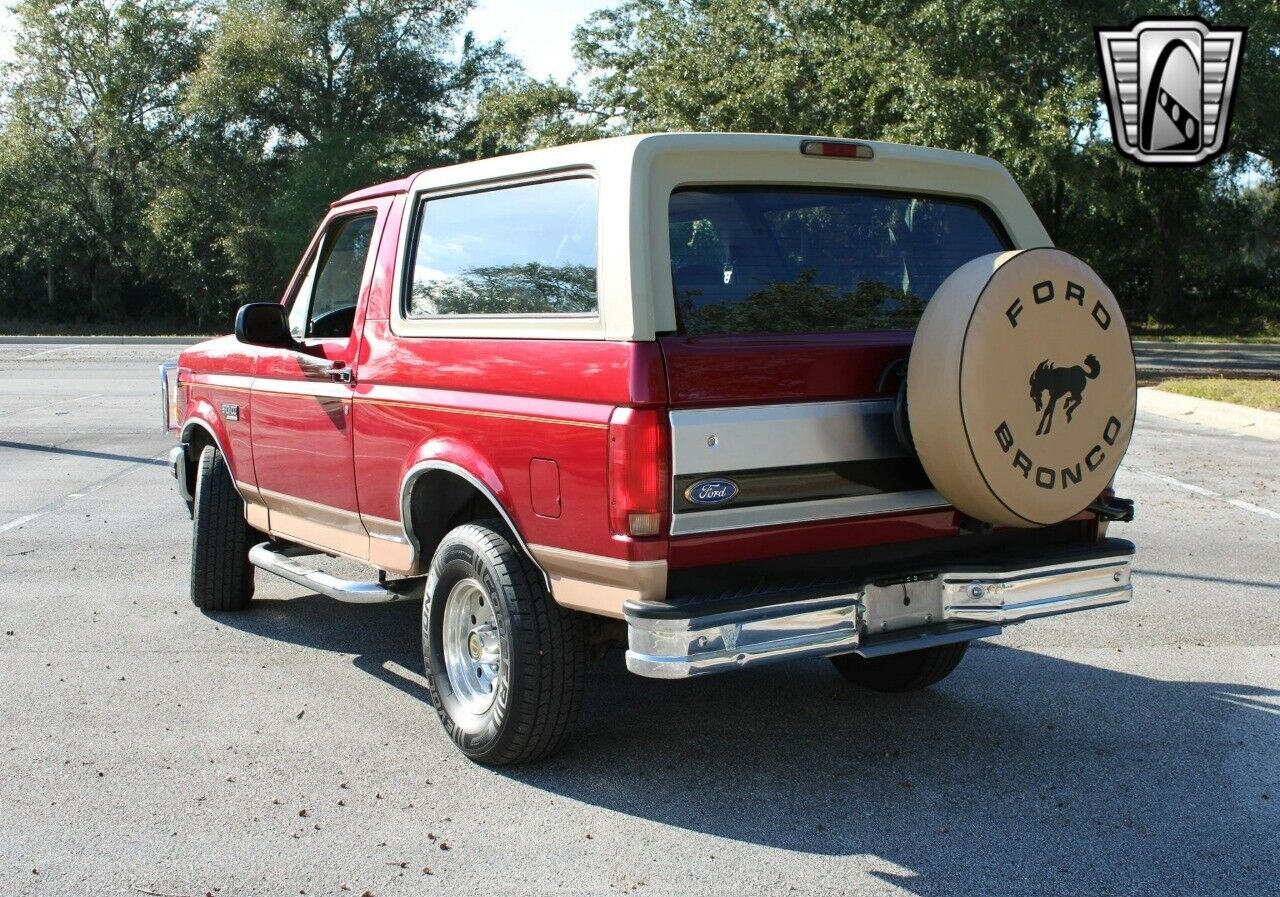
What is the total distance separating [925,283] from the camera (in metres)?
4.79

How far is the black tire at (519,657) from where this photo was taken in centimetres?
433

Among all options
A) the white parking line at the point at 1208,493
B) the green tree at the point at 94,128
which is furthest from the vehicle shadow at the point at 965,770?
the green tree at the point at 94,128

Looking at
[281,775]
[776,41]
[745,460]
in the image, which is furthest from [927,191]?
[776,41]

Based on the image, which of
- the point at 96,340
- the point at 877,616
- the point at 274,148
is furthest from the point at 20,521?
the point at 274,148

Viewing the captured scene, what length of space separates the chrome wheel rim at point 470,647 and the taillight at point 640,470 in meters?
0.94

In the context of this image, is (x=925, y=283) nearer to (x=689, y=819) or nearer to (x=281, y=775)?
(x=689, y=819)

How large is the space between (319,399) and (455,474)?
1104 millimetres

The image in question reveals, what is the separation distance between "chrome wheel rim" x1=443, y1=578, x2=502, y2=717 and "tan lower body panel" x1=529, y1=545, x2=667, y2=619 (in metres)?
0.47

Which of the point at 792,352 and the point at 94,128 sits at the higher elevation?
the point at 94,128

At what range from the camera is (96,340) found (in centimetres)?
3566

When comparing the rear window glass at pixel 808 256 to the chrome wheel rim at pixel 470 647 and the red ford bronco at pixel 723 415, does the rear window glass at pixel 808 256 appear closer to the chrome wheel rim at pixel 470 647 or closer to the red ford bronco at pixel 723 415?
the red ford bronco at pixel 723 415

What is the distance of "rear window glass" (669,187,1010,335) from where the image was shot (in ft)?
14.0

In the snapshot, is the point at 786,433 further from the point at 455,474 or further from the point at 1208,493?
the point at 1208,493

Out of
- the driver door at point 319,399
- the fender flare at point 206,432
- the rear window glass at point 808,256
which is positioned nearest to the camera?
the rear window glass at point 808,256
